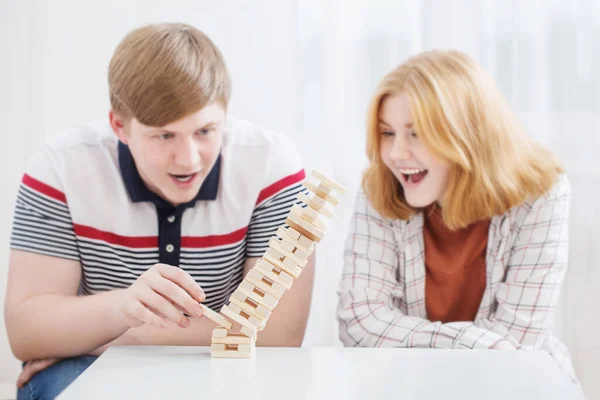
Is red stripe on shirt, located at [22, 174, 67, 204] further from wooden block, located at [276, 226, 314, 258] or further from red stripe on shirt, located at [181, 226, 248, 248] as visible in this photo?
wooden block, located at [276, 226, 314, 258]

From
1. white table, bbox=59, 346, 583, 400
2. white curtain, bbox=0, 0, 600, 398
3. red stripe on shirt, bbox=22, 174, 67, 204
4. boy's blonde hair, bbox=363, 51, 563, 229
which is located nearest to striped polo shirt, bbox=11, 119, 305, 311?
red stripe on shirt, bbox=22, 174, 67, 204

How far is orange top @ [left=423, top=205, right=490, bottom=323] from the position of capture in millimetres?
1520

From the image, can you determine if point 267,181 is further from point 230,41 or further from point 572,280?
point 572,280

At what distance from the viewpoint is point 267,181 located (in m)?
1.44

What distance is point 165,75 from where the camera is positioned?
1.25 m

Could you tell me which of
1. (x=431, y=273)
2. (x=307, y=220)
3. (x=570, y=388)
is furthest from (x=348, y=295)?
(x=570, y=388)

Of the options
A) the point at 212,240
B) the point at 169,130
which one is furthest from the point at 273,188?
the point at 169,130

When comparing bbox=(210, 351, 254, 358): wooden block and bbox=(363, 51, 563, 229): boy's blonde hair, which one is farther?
bbox=(363, 51, 563, 229): boy's blonde hair

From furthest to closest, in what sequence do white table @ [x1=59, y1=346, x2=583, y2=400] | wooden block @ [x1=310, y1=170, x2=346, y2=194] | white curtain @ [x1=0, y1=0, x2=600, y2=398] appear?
white curtain @ [x1=0, y1=0, x2=600, y2=398], wooden block @ [x1=310, y1=170, x2=346, y2=194], white table @ [x1=59, y1=346, x2=583, y2=400]

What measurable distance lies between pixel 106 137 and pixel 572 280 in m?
1.31

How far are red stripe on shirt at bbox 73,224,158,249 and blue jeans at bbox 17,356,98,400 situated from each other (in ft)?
0.74

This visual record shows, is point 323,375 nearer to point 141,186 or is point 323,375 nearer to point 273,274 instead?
point 273,274

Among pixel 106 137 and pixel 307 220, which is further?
pixel 106 137

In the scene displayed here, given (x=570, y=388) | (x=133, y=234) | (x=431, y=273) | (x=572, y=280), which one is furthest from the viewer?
(x=572, y=280)
